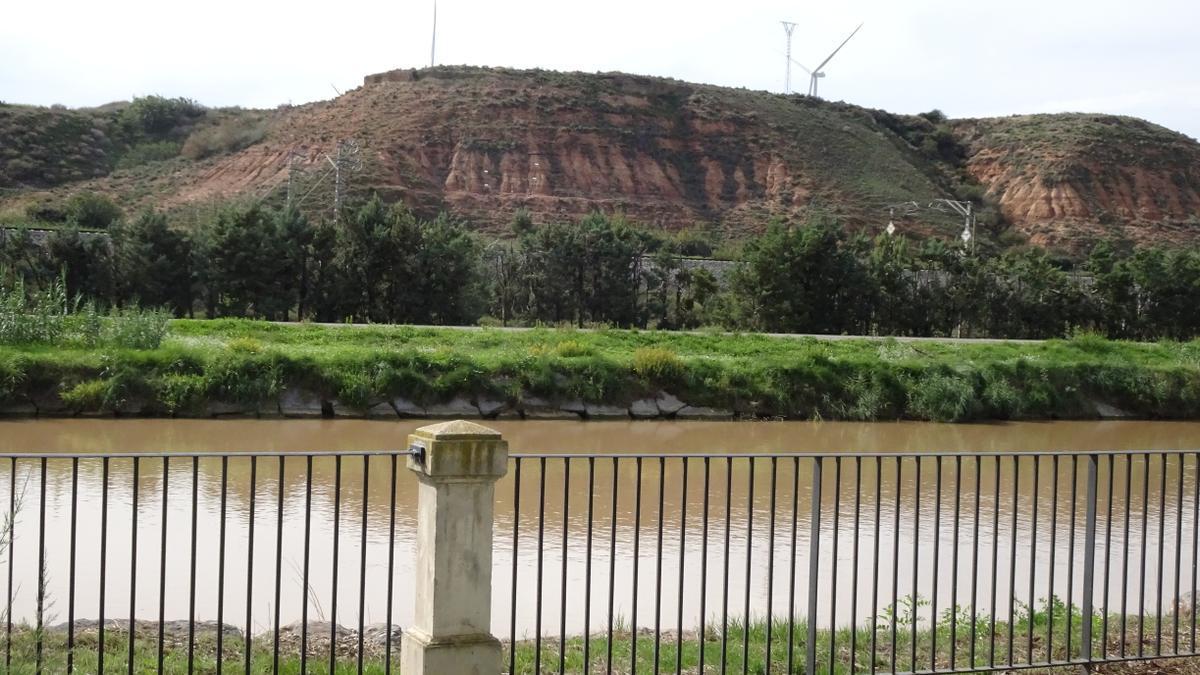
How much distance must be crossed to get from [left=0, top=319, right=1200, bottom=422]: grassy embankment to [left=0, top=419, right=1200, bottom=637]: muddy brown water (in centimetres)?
99

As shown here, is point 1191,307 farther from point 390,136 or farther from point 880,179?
point 390,136

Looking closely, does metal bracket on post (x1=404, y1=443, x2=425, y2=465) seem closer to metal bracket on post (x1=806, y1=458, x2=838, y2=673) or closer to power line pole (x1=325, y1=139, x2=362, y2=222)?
metal bracket on post (x1=806, y1=458, x2=838, y2=673)

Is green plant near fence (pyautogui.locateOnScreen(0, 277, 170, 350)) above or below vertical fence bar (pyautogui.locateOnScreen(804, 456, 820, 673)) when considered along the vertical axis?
above

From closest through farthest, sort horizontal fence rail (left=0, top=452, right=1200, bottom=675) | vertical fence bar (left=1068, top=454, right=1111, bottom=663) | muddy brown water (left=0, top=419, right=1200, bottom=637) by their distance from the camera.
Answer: horizontal fence rail (left=0, top=452, right=1200, bottom=675) → vertical fence bar (left=1068, top=454, right=1111, bottom=663) → muddy brown water (left=0, top=419, right=1200, bottom=637)

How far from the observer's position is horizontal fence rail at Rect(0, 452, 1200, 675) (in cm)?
687

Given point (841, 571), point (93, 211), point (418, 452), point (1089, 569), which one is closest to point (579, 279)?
point (93, 211)

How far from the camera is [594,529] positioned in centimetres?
1348

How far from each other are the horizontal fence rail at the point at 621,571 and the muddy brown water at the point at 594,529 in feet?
0.18

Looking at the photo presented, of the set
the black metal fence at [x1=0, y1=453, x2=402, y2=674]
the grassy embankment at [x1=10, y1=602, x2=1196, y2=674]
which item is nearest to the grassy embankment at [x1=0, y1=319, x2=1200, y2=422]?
the black metal fence at [x1=0, y1=453, x2=402, y2=674]

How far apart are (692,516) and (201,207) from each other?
172ft

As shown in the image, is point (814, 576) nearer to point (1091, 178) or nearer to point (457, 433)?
point (457, 433)

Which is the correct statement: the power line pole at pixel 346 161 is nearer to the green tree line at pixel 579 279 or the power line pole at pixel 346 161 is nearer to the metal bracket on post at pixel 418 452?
the green tree line at pixel 579 279

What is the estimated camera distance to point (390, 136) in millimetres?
71062

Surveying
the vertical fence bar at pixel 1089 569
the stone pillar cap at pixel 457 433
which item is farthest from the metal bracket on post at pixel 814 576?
the stone pillar cap at pixel 457 433
